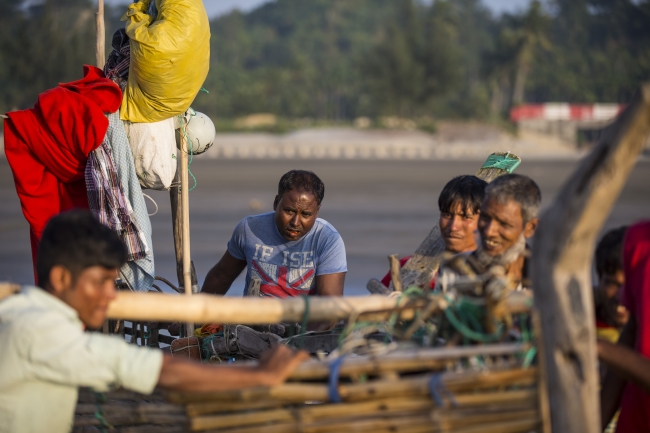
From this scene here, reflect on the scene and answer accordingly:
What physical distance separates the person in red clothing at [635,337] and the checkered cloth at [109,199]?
2287 mm

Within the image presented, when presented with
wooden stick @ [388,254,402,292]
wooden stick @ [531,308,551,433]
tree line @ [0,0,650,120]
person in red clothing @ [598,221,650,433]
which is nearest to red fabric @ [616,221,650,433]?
person in red clothing @ [598,221,650,433]

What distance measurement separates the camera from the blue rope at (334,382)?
2.21m

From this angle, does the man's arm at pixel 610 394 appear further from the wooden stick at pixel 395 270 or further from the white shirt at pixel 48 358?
the white shirt at pixel 48 358

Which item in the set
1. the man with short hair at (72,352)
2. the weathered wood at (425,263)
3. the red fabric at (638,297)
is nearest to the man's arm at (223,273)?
the weathered wood at (425,263)

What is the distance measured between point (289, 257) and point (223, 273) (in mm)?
479

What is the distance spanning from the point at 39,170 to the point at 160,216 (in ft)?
41.4

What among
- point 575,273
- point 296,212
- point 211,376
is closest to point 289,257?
point 296,212

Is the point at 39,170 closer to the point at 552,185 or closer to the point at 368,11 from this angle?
the point at 552,185

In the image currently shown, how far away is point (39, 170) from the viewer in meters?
3.95

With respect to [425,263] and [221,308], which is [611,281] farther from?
[221,308]

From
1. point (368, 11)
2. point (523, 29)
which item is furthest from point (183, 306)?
point (368, 11)

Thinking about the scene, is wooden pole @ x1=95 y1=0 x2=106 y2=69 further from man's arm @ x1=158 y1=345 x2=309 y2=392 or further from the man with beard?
man's arm @ x1=158 y1=345 x2=309 y2=392

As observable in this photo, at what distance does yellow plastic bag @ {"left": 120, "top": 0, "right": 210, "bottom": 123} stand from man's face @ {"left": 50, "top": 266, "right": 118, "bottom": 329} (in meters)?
1.80

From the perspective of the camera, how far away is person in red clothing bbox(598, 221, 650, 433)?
2.37 metres
